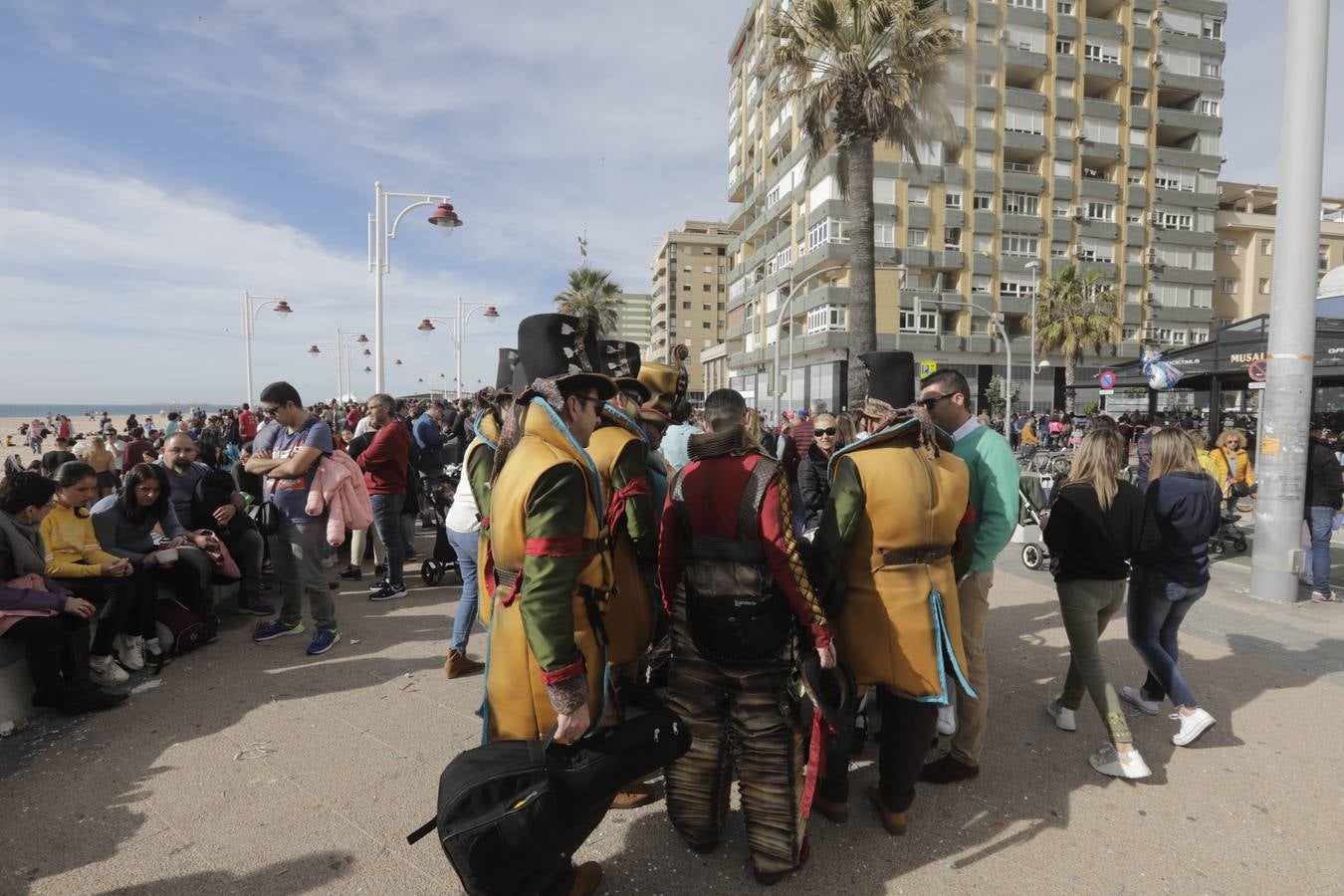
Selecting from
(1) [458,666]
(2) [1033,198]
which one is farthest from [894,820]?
(2) [1033,198]

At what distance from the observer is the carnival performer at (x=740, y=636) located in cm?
267

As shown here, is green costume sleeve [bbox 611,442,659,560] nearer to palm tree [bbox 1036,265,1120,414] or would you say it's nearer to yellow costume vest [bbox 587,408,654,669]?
yellow costume vest [bbox 587,408,654,669]

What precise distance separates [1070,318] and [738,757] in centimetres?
4035

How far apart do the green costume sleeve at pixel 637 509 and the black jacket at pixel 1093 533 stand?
2.29 meters

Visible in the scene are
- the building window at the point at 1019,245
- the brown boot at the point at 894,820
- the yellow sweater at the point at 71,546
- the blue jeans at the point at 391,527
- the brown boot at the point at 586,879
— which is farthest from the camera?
the building window at the point at 1019,245

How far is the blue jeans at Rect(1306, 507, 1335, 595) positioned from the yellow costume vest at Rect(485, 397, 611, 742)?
25.4ft

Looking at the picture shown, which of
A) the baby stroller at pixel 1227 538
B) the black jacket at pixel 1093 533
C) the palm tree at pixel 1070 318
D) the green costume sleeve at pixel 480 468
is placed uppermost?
the palm tree at pixel 1070 318

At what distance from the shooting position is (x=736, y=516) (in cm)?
266

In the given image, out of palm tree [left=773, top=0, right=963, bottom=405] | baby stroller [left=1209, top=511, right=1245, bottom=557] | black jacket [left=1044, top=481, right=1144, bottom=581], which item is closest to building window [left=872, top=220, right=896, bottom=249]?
palm tree [left=773, top=0, right=963, bottom=405]

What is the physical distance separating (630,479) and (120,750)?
3.27 m

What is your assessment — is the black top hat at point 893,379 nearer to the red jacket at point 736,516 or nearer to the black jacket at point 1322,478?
the red jacket at point 736,516

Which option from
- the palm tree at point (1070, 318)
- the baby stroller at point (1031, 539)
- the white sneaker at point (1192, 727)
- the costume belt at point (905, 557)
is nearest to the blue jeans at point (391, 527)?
the costume belt at point (905, 557)

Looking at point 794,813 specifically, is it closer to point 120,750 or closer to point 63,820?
point 63,820

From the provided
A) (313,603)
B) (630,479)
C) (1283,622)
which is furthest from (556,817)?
(1283,622)
